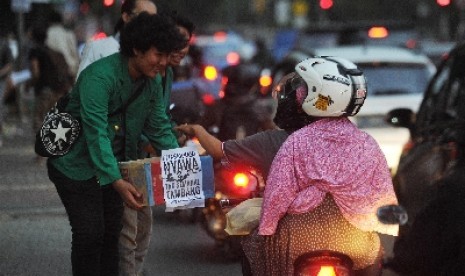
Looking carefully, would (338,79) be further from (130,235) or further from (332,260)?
(130,235)

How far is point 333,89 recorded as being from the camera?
4.87 m

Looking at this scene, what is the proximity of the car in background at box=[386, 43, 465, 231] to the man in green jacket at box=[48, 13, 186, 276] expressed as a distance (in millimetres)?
1910

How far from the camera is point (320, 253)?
4766 millimetres

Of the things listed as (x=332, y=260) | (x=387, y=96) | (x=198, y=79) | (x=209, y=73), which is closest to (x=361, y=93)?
(x=332, y=260)

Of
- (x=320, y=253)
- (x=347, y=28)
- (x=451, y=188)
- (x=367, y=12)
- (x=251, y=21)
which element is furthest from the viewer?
(x=251, y=21)

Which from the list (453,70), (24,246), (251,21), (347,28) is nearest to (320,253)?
(453,70)

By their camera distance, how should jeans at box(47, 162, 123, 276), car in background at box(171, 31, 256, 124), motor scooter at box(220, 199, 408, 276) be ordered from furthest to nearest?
car in background at box(171, 31, 256, 124) < jeans at box(47, 162, 123, 276) < motor scooter at box(220, 199, 408, 276)

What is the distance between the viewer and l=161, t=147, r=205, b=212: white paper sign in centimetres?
585

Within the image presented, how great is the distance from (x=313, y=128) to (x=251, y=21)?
10872 cm

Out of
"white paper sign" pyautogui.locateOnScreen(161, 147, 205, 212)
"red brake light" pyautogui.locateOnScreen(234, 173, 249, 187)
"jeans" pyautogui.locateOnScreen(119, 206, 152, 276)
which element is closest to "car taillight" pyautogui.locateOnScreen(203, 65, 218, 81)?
"red brake light" pyautogui.locateOnScreen(234, 173, 249, 187)

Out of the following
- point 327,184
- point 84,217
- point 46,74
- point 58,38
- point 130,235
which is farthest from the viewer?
point 58,38

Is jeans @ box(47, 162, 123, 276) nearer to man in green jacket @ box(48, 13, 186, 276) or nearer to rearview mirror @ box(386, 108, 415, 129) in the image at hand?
man in green jacket @ box(48, 13, 186, 276)

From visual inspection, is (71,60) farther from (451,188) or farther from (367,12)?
(367,12)

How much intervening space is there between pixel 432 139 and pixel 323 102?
3.18m
